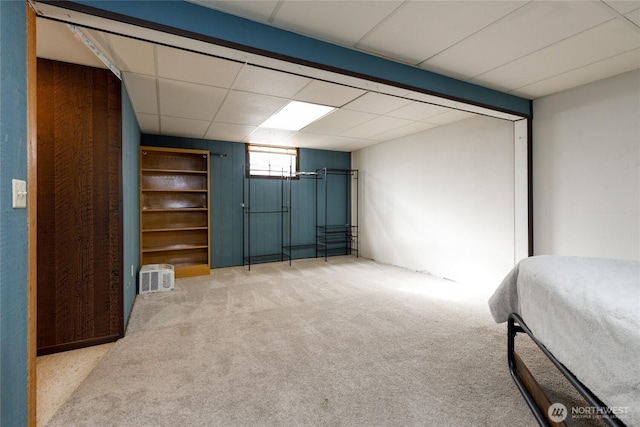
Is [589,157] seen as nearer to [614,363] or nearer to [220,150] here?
[614,363]

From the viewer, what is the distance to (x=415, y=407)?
1647 millimetres

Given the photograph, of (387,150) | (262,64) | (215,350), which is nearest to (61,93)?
(262,64)

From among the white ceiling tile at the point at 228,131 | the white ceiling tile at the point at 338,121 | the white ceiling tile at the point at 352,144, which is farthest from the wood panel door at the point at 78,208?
the white ceiling tile at the point at 352,144

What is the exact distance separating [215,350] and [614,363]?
2.31m

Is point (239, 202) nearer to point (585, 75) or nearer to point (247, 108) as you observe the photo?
point (247, 108)

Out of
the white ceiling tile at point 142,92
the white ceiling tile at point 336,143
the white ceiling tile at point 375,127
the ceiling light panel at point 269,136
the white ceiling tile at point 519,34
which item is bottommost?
the white ceiling tile at point 519,34

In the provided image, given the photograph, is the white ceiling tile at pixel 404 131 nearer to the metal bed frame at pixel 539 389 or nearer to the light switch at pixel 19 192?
the metal bed frame at pixel 539 389

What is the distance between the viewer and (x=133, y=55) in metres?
2.30

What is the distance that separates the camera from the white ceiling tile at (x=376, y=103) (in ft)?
10.5

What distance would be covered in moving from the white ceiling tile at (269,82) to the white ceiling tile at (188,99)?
0.32 m

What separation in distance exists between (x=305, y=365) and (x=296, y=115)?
307 centimetres

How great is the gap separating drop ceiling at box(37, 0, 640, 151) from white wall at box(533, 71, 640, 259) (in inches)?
8.4

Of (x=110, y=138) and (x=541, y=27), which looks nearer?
(x=541, y=27)

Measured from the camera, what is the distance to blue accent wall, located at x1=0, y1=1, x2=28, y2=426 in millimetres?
1124
